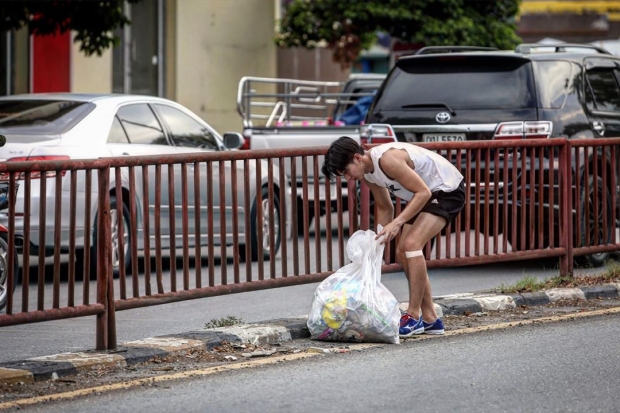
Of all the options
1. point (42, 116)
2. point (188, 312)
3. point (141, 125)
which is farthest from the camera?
point (141, 125)

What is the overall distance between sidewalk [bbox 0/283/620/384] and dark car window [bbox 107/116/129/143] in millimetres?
3579

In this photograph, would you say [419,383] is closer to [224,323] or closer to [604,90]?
[224,323]

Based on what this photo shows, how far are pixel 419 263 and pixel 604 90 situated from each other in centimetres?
528

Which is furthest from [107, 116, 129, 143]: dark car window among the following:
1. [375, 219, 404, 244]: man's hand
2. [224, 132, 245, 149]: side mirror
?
[375, 219, 404, 244]: man's hand

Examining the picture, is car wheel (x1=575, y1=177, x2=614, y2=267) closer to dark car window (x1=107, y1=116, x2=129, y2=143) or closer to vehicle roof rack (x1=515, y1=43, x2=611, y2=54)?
vehicle roof rack (x1=515, y1=43, x2=611, y2=54)

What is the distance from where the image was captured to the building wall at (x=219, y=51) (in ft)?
82.9

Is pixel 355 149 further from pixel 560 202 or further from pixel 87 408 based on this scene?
pixel 560 202

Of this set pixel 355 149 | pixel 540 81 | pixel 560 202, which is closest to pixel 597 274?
pixel 560 202

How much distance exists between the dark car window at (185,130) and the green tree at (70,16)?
3824 millimetres

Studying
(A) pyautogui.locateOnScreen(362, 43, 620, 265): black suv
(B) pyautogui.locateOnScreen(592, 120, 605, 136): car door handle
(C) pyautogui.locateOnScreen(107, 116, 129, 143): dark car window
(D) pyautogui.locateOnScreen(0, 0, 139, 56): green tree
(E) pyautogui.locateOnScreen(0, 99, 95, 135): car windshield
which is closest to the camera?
(E) pyautogui.locateOnScreen(0, 99, 95, 135): car windshield

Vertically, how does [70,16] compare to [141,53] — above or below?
above

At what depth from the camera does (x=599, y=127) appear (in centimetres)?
1206

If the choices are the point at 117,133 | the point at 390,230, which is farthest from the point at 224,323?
the point at 117,133

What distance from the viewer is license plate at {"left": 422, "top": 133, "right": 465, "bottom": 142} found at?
1176 centimetres
